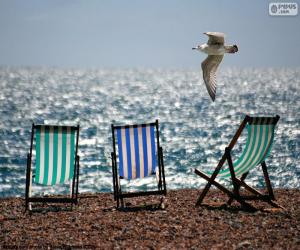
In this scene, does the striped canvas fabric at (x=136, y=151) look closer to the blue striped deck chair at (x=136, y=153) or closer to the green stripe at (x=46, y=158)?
the blue striped deck chair at (x=136, y=153)

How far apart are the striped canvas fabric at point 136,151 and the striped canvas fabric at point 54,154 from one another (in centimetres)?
56

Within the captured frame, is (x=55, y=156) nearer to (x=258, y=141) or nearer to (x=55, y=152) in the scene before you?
(x=55, y=152)

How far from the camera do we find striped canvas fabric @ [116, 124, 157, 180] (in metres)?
6.78

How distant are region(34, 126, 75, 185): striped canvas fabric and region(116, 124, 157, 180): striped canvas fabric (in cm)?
56

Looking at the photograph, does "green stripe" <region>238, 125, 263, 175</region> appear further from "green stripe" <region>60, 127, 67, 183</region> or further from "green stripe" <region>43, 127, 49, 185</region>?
"green stripe" <region>43, 127, 49, 185</region>

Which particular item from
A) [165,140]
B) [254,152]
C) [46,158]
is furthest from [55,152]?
[165,140]

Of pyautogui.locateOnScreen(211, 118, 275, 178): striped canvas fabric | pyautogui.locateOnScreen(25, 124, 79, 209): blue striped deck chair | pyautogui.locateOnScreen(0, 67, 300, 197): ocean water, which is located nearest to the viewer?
pyautogui.locateOnScreen(211, 118, 275, 178): striped canvas fabric

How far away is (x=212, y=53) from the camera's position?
8883 millimetres

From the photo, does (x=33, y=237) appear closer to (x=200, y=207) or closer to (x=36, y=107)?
(x=200, y=207)

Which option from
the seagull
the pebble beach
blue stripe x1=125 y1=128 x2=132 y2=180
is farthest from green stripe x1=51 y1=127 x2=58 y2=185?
the seagull

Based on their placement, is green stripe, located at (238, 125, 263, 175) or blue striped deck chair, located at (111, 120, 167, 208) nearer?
green stripe, located at (238, 125, 263, 175)

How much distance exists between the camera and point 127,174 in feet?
22.5

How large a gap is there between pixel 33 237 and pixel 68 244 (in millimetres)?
437

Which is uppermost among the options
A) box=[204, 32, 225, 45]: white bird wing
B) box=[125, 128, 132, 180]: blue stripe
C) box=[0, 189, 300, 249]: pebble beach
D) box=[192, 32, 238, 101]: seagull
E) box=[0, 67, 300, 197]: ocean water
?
box=[204, 32, 225, 45]: white bird wing
